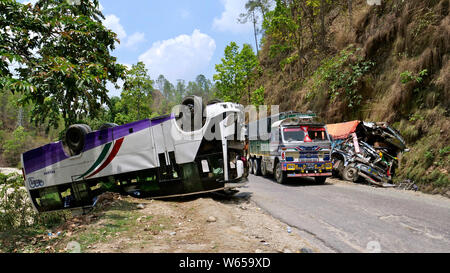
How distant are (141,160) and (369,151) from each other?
950 cm

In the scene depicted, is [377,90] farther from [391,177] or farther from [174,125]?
[174,125]

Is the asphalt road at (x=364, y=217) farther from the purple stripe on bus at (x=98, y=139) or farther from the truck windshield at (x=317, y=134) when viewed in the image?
the purple stripe on bus at (x=98, y=139)

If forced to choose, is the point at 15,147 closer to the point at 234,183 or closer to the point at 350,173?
the point at 234,183

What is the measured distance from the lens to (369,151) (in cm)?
1212

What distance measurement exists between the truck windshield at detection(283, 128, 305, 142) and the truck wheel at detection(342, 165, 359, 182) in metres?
2.58

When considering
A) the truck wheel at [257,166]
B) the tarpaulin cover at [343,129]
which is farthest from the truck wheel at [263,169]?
the tarpaulin cover at [343,129]

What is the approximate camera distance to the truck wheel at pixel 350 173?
41.0ft

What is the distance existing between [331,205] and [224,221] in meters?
3.49

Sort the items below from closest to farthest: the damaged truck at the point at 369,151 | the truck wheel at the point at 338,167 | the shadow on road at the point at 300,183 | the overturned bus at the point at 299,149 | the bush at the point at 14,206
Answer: the bush at the point at 14,206 < the damaged truck at the point at 369,151 < the overturned bus at the point at 299,149 < the shadow on road at the point at 300,183 < the truck wheel at the point at 338,167

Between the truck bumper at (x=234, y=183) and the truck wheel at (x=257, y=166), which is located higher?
the truck bumper at (x=234, y=183)

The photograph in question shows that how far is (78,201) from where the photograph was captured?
890 centimetres

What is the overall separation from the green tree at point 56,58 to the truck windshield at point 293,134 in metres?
7.30
